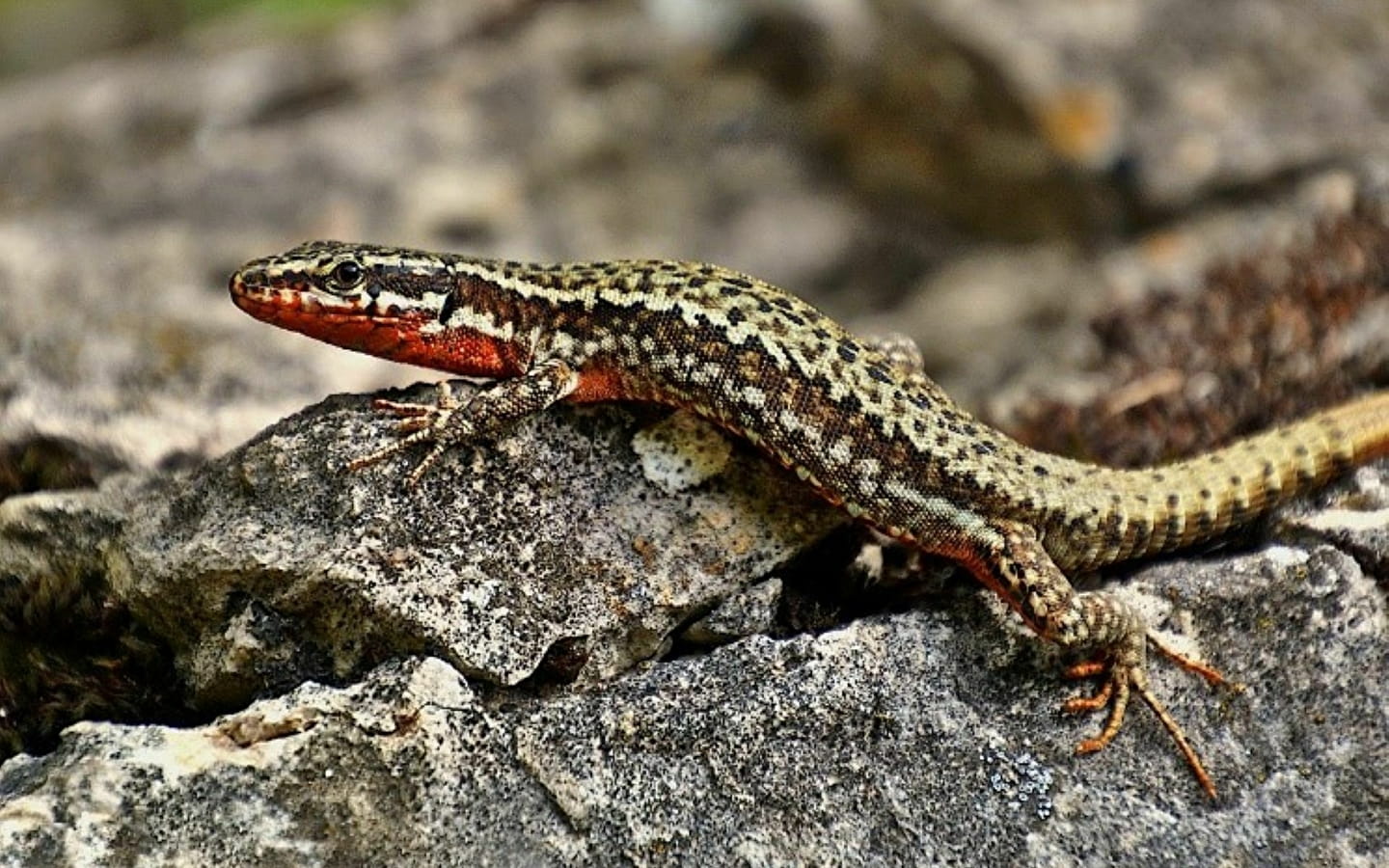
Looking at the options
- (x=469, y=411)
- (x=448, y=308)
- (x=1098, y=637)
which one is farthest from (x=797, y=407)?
(x=448, y=308)

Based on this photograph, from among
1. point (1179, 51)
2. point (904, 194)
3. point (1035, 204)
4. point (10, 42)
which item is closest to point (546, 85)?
point (904, 194)

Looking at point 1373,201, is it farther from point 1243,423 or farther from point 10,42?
point 10,42

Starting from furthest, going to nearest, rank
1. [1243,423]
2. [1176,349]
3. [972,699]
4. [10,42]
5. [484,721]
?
[10,42] → [1176,349] → [1243,423] → [972,699] → [484,721]

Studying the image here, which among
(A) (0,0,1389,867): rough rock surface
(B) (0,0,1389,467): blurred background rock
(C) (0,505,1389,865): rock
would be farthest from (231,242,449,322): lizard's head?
(B) (0,0,1389,467): blurred background rock

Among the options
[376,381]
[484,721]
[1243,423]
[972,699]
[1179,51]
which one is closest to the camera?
[484,721]

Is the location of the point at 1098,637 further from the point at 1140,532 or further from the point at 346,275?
the point at 346,275

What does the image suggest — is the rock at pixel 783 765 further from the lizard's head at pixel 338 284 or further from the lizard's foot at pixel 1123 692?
the lizard's head at pixel 338 284
